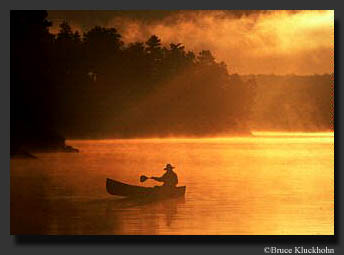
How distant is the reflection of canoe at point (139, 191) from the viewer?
1382 centimetres

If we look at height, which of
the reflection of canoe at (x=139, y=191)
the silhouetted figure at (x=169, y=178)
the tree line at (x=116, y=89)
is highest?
the tree line at (x=116, y=89)

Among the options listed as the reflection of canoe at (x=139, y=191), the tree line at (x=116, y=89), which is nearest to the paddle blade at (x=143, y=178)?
the reflection of canoe at (x=139, y=191)

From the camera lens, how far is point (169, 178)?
13.8m

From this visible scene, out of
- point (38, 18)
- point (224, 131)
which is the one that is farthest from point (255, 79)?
point (38, 18)

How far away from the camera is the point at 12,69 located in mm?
13930

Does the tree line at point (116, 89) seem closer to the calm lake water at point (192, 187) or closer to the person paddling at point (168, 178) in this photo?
the calm lake water at point (192, 187)

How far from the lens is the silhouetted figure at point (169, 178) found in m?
13.8

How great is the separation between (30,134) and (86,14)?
69.7 inches

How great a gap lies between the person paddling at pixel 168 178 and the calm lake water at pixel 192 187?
0.07 meters

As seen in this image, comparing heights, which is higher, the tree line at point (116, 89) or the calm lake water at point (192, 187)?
the tree line at point (116, 89)

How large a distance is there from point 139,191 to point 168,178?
0.42 m

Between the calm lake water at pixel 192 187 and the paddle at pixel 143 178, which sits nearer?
Answer: the calm lake water at pixel 192 187

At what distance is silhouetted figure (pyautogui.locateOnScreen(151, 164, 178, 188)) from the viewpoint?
13805 millimetres

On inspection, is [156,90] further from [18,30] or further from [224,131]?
[18,30]
